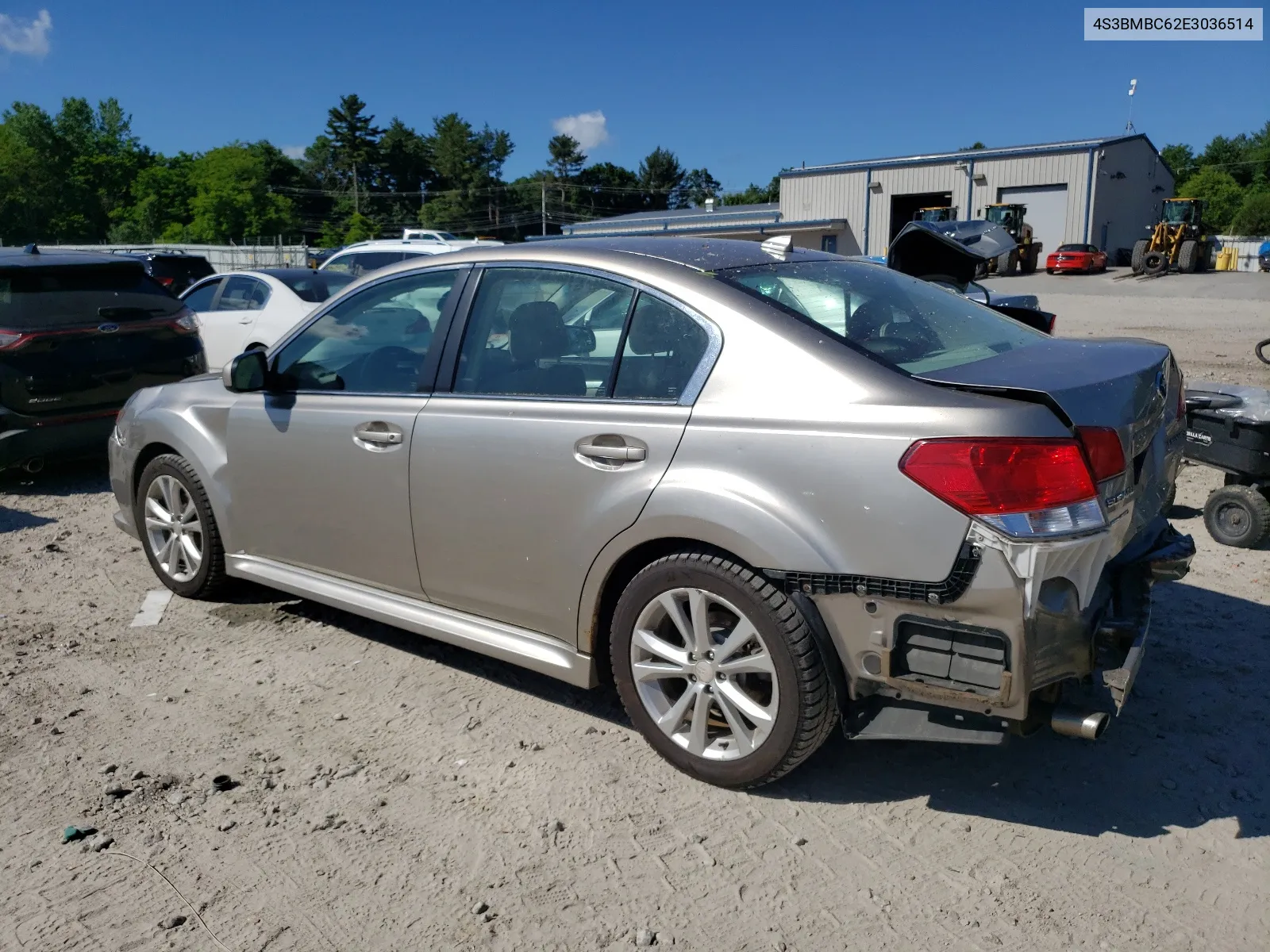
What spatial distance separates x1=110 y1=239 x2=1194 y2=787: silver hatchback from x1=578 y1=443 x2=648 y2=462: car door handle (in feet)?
0.04

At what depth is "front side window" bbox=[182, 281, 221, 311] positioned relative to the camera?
12.0 m

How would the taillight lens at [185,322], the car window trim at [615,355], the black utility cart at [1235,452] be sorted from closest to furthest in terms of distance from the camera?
the car window trim at [615,355] → the black utility cart at [1235,452] → the taillight lens at [185,322]

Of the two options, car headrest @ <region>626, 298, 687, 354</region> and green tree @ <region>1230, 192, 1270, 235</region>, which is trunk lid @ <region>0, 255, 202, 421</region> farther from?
green tree @ <region>1230, 192, 1270, 235</region>

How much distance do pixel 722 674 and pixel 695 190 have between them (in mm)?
138784

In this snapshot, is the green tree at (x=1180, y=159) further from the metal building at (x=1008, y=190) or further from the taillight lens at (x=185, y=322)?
the taillight lens at (x=185, y=322)

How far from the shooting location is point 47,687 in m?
4.14

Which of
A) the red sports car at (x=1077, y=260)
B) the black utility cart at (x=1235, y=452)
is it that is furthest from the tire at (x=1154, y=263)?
the black utility cart at (x=1235, y=452)

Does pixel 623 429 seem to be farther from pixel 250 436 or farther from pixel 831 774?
pixel 250 436

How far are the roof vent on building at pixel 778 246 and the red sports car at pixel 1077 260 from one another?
42542mm

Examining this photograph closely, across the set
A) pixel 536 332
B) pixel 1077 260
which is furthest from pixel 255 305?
pixel 1077 260

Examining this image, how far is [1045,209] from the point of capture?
163 feet

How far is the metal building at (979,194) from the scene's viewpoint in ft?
159

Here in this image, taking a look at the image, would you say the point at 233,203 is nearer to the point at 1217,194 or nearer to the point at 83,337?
the point at 1217,194

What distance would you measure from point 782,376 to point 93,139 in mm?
119500
